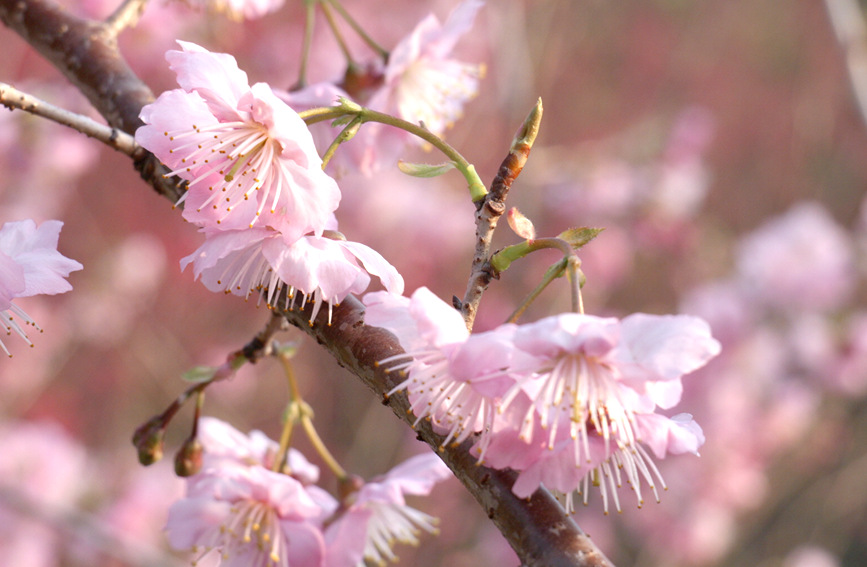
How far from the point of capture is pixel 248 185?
598 millimetres

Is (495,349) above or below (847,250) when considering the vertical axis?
below

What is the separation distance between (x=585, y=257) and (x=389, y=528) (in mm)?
2398

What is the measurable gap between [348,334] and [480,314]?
2.46 metres

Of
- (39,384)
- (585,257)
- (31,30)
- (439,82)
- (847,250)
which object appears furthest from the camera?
(39,384)

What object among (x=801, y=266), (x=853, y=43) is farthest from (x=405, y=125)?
(x=801, y=266)

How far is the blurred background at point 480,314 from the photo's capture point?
254 cm

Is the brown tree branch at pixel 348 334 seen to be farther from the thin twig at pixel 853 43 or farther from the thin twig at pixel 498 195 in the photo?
the thin twig at pixel 853 43

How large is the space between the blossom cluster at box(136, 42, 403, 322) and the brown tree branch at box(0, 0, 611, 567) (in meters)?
0.04

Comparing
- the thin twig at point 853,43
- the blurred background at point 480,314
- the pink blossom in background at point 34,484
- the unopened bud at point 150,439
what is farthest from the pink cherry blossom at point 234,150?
the pink blossom in background at point 34,484

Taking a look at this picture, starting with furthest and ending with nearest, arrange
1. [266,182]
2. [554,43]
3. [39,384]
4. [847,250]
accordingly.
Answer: [554,43], [39,384], [847,250], [266,182]

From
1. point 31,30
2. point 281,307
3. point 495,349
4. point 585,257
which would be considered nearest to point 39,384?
point 585,257

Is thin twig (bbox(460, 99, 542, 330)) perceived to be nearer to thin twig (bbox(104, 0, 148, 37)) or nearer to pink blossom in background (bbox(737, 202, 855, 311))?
thin twig (bbox(104, 0, 148, 37))

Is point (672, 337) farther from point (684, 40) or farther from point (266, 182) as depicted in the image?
point (684, 40)

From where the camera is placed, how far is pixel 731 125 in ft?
19.2
